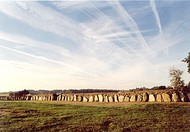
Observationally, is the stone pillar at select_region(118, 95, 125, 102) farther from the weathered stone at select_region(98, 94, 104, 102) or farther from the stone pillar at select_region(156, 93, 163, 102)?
the stone pillar at select_region(156, 93, 163, 102)

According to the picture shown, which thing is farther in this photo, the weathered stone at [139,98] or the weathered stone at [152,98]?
the weathered stone at [139,98]

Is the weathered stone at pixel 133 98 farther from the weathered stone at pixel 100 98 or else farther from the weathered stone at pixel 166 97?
the weathered stone at pixel 100 98

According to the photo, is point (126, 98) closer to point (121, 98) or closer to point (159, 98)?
point (121, 98)

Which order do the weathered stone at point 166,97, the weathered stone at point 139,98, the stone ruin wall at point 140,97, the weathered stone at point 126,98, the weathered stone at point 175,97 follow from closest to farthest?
the weathered stone at point 175,97
the stone ruin wall at point 140,97
the weathered stone at point 166,97
the weathered stone at point 139,98
the weathered stone at point 126,98

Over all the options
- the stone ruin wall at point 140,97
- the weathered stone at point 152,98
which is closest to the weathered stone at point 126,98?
the stone ruin wall at point 140,97

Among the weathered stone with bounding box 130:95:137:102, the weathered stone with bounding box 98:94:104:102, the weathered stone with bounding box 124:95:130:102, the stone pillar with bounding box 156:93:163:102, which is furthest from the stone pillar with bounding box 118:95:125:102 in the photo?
the stone pillar with bounding box 156:93:163:102

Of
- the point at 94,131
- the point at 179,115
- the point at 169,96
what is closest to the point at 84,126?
the point at 94,131

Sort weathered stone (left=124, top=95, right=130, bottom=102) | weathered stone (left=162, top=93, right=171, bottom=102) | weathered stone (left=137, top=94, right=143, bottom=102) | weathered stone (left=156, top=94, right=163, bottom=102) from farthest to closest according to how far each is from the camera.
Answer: weathered stone (left=124, top=95, right=130, bottom=102) → weathered stone (left=137, top=94, right=143, bottom=102) → weathered stone (left=156, top=94, right=163, bottom=102) → weathered stone (left=162, top=93, right=171, bottom=102)

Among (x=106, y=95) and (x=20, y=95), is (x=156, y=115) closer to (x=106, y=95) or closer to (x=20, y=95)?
(x=106, y=95)

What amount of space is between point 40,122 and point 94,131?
4.22 metres

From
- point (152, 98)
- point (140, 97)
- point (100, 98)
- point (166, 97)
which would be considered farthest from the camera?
point (100, 98)

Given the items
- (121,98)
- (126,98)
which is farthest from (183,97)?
(121,98)

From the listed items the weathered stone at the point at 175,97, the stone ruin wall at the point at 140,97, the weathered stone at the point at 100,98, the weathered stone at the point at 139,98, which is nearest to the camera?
the weathered stone at the point at 175,97

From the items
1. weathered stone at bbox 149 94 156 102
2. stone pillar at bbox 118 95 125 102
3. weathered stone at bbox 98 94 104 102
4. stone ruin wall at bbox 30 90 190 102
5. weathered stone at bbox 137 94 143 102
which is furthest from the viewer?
weathered stone at bbox 98 94 104 102
